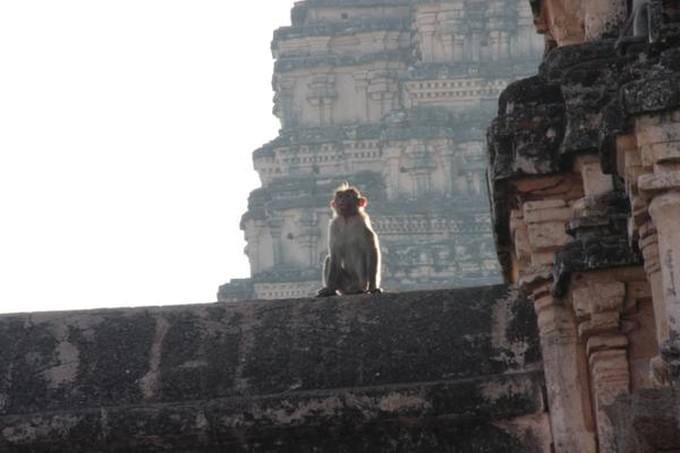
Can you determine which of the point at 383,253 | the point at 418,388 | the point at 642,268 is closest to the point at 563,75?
the point at 642,268

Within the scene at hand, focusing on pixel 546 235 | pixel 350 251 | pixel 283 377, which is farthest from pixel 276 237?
pixel 546 235

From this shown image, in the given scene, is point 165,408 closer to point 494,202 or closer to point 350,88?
point 494,202

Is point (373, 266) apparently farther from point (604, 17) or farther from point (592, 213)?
point (592, 213)

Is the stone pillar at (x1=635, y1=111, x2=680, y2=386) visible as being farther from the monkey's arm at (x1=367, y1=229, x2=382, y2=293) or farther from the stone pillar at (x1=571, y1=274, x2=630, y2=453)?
the monkey's arm at (x1=367, y1=229, x2=382, y2=293)

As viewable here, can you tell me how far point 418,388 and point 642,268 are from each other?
1119 mm

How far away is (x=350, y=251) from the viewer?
1562 cm

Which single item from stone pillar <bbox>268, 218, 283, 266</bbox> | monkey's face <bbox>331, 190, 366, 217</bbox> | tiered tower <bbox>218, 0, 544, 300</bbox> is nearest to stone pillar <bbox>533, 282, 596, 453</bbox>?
monkey's face <bbox>331, 190, 366, 217</bbox>

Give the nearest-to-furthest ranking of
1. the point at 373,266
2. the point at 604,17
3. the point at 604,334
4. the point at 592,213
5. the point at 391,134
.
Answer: the point at 592,213 < the point at 604,334 < the point at 604,17 < the point at 373,266 < the point at 391,134

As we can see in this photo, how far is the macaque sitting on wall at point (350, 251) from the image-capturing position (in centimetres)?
1526

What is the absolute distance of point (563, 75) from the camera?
917 cm

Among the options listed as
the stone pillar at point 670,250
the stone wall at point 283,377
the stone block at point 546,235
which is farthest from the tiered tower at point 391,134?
the stone pillar at point 670,250

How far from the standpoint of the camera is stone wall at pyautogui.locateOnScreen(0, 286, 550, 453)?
9898 millimetres

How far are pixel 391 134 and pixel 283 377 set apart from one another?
44807 mm

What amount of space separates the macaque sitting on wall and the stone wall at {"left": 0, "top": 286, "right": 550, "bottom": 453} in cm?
427
